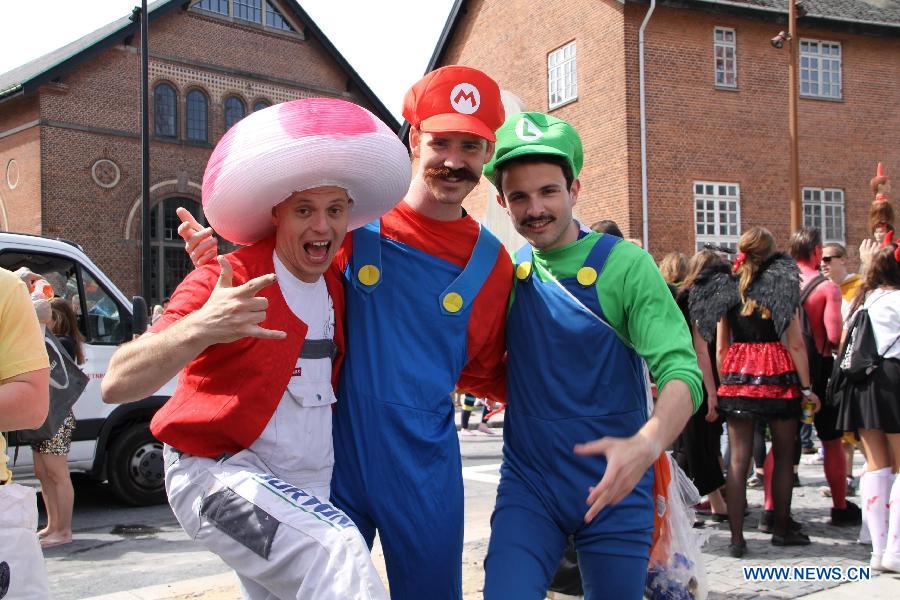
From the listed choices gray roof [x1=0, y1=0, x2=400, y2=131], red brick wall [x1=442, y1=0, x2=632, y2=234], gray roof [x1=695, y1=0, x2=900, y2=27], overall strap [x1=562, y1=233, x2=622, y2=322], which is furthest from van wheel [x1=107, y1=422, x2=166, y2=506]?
gray roof [x1=0, y1=0, x2=400, y2=131]

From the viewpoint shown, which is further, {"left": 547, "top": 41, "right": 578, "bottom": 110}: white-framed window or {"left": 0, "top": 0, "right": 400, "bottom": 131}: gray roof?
{"left": 0, "top": 0, "right": 400, "bottom": 131}: gray roof

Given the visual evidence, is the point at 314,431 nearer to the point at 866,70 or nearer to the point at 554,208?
the point at 554,208

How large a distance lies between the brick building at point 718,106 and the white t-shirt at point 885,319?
14061 millimetres

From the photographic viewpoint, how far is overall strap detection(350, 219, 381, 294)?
8.50 ft

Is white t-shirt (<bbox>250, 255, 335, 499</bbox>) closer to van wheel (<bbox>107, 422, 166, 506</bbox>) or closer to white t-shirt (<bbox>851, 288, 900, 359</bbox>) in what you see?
white t-shirt (<bbox>851, 288, 900, 359</bbox>)

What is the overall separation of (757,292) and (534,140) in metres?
3.13

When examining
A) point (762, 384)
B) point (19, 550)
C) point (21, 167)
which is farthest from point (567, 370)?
point (21, 167)

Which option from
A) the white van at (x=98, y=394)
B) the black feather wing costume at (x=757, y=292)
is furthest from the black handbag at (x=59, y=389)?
the black feather wing costume at (x=757, y=292)

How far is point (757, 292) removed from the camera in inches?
208

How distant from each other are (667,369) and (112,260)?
24235 mm

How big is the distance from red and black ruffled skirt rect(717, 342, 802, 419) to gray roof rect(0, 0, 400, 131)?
22.0 meters

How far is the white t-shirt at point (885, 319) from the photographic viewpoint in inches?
199

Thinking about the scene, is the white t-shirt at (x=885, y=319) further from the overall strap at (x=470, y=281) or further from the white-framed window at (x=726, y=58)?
the white-framed window at (x=726, y=58)

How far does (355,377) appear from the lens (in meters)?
2.51
